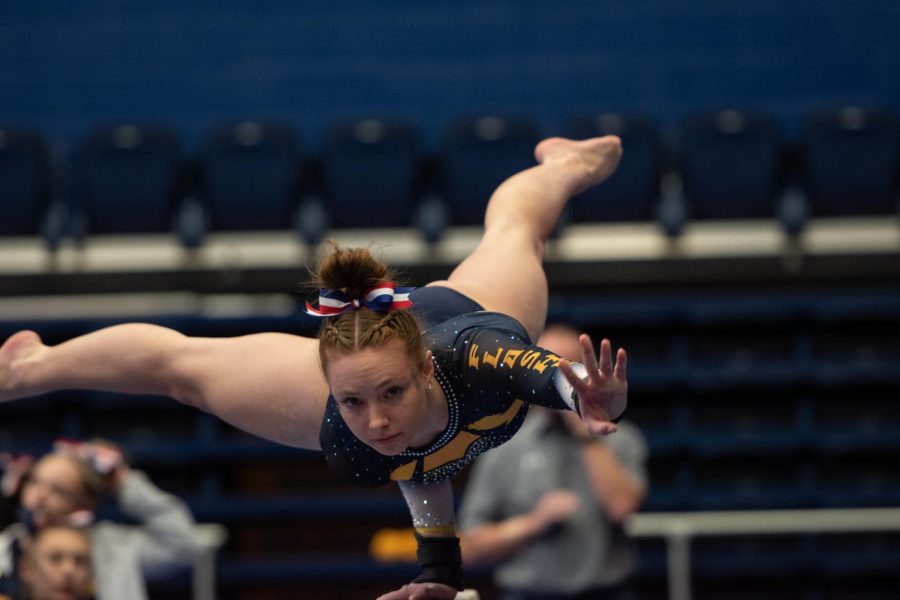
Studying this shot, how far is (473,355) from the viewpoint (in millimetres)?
2811

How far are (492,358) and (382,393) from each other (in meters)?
0.24

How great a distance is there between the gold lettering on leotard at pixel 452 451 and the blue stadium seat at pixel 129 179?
427cm

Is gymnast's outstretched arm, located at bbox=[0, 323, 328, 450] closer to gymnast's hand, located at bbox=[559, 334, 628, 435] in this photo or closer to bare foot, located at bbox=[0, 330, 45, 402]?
bare foot, located at bbox=[0, 330, 45, 402]

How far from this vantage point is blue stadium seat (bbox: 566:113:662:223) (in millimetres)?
6777

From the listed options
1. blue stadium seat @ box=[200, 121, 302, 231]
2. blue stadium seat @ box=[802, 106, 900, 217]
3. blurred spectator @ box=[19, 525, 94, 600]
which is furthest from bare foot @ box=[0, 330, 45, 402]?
blue stadium seat @ box=[802, 106, 900, 217]

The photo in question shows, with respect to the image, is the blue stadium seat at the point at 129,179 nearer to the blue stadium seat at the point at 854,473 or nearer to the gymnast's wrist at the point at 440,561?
the blue stadium seat at the point at 854,473

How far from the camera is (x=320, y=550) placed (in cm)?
662

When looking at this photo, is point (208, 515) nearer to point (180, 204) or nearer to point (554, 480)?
point (180, 204)

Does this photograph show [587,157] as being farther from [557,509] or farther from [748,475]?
[748,475]

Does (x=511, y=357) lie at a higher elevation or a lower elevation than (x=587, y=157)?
lower

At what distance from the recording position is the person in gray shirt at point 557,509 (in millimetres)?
4855

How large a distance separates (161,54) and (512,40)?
7.06 ft

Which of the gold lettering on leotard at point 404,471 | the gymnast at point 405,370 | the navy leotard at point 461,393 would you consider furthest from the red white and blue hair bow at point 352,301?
the gold lettering on leotard at point 404,471

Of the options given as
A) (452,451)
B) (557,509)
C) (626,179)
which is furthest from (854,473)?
(452,451)
